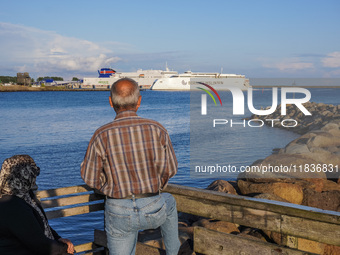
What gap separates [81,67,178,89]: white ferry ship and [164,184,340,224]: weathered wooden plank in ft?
427

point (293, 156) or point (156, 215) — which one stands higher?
point (156, 215)

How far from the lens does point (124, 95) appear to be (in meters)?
2.78

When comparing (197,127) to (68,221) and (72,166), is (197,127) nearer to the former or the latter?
(72,166)

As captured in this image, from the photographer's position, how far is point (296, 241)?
304 centimetres

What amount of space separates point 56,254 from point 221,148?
21.8m

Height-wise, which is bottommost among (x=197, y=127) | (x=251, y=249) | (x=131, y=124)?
(x=197, y=127)

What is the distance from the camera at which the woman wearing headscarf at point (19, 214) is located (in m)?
2.25

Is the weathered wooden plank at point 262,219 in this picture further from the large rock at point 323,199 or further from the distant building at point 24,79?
the distant building at point 24,79

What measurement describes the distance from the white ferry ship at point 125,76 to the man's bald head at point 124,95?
130833 mm

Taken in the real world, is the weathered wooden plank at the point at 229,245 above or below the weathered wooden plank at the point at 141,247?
above

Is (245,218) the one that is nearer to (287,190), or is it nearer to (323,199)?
(287,190)

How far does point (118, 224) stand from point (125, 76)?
14162 cm

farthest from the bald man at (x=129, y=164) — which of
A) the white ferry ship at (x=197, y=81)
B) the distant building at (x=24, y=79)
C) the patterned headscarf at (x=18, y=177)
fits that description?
the distant building at (x=24, y=79)

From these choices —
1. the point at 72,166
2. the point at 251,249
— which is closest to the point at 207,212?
the point at 251,249
